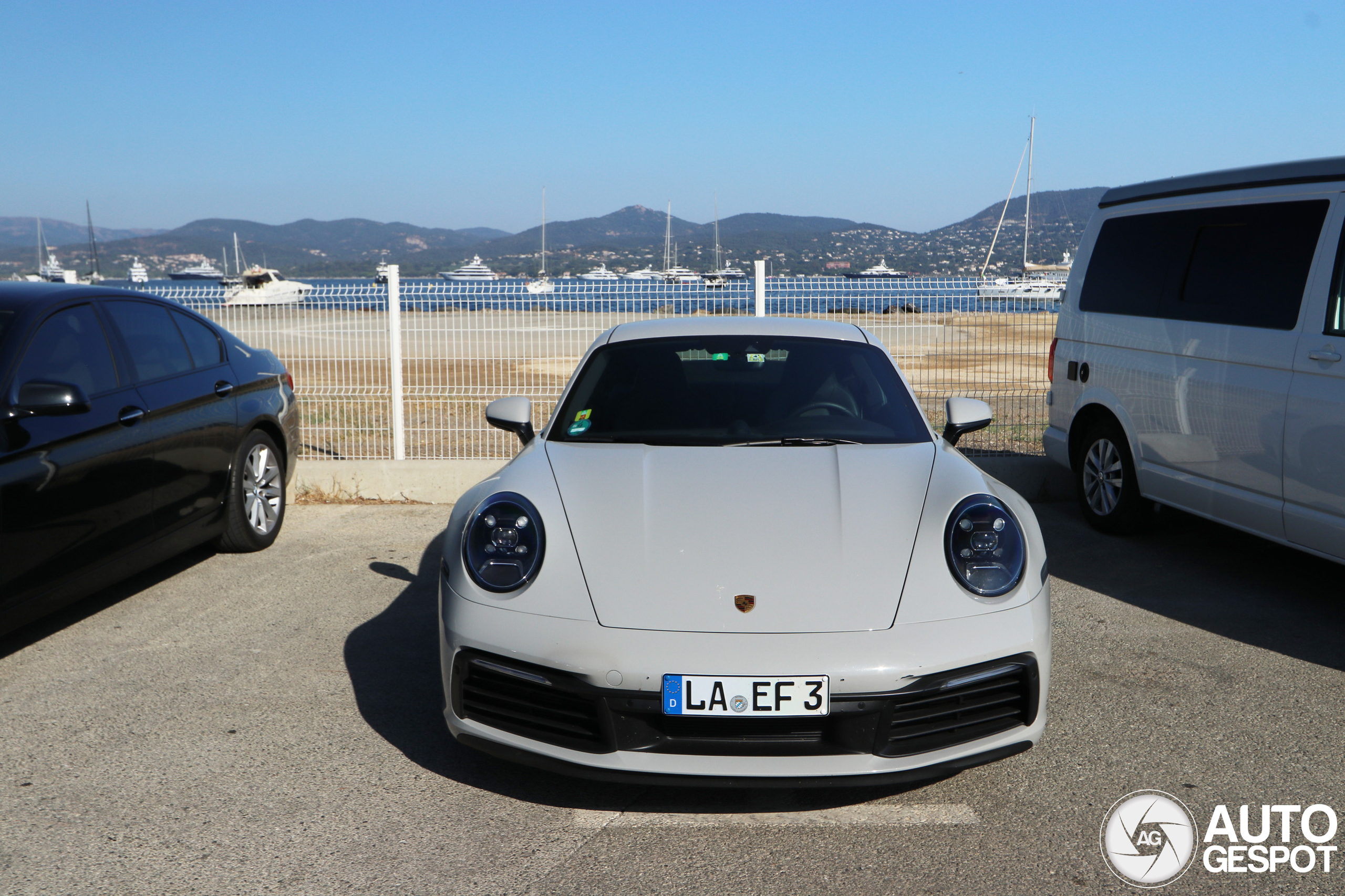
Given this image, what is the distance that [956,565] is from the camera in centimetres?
292

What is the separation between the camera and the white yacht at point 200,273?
15725cm

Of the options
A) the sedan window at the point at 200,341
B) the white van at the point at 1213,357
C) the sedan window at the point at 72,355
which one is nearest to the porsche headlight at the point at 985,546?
the white van at the point at 1213,357

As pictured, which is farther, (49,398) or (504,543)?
(49,398)

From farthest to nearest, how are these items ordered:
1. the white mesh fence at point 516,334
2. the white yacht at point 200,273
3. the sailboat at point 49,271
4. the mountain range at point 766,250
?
1. the white yacht at point 200,273
2. the mountain range at point 766,250
3. the sailboat at point 49,271
4. the white mesh fence at point 516,334

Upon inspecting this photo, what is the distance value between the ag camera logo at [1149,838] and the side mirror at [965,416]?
152cm

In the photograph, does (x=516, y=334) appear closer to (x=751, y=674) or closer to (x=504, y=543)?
(x=504, y=543)

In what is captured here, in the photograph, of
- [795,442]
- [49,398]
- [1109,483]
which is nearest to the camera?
[795,442]

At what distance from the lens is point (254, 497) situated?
5.68 metres

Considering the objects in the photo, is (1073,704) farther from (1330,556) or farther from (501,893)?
(501,893)

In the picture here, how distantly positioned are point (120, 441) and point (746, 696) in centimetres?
319

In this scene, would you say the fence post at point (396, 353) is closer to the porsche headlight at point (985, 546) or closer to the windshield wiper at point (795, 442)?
the windshield wiper at point (795, 442)

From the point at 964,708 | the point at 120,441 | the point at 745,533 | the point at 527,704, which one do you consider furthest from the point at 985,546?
the point at 120,441

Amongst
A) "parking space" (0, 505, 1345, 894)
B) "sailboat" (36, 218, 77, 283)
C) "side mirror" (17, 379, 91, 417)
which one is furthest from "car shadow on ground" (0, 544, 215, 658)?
"sailboat" (36, 218, 77, 283)

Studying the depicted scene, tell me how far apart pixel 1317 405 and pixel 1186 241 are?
1.38 metres
